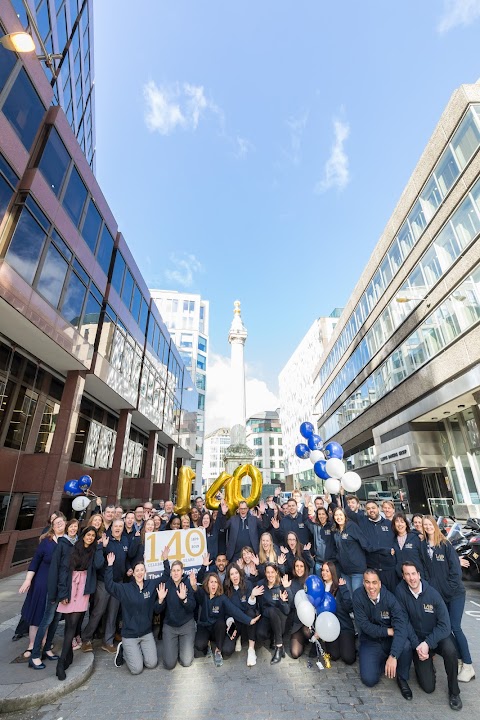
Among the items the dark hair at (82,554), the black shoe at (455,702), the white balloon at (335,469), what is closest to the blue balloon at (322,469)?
the white balloon at (335,469)

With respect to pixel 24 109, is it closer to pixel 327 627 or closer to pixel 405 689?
pixel 327 627

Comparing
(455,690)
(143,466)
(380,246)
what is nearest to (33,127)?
(455,690)

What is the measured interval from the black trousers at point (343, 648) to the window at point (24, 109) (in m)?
15.5

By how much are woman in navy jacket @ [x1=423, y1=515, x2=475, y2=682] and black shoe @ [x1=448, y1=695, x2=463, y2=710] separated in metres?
0.64

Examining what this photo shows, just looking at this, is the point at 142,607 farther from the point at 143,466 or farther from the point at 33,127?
the point at 143,466

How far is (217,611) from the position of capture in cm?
573

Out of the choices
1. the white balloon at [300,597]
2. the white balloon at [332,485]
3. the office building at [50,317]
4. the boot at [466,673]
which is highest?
the office building at [50,317]

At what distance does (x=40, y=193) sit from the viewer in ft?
39.0

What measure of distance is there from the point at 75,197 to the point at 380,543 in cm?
1645

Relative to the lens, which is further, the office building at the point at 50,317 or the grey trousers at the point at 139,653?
the office building at the point at 50,317

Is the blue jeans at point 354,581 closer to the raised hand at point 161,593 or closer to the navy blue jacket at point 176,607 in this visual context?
the navy blue jacket at point 176,607

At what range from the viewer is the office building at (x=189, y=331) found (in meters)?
63.2

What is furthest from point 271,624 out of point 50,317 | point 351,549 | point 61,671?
point 50,317

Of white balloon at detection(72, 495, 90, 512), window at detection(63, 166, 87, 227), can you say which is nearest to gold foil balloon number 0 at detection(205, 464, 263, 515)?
white balloon at detection(72, 495, 90, 512)
